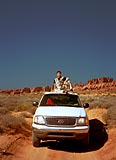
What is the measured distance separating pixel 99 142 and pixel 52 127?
2.61 meters

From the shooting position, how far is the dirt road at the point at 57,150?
8.79 meters

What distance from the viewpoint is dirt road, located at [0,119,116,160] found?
8.79 meters

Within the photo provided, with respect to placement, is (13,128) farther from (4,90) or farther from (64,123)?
(4,90)

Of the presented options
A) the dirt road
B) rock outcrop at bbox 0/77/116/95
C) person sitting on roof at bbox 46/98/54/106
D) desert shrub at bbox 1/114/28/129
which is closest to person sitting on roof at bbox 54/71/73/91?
person sitting on roof at bbox 46/98/54/106

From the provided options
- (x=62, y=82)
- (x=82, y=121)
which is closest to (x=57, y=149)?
(x=82, y=121)

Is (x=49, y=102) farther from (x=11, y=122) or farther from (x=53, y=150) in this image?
(x=11, y=122)

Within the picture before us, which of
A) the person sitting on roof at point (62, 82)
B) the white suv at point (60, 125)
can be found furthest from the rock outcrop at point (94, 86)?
the white suv at point (60, 125)

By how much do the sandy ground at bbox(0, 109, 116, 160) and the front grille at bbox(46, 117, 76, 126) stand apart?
0.84 metres

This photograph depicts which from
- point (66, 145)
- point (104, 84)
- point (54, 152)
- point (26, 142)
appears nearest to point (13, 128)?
point (26, 142)

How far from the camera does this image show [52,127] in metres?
9.52

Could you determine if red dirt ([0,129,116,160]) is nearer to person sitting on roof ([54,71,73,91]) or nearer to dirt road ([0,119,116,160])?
dirt road ([0,119,116,160])

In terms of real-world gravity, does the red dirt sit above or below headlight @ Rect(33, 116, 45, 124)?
below

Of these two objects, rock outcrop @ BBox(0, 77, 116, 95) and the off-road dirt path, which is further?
rock outcrop @ BBox(0, 77, 116, 95)

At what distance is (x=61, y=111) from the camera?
396 inches
